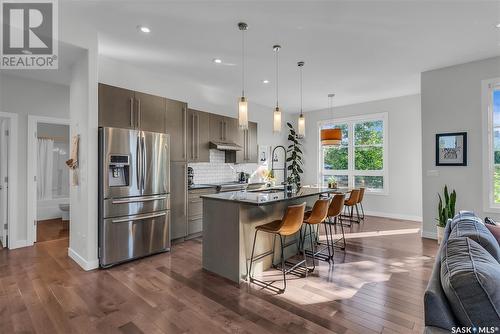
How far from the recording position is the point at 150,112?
3.96 meters

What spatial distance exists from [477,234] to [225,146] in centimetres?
430

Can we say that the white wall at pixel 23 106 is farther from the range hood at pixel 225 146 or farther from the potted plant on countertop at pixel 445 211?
the potted plant on countertop at pixel 445 211

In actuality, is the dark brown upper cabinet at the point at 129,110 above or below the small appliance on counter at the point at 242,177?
above

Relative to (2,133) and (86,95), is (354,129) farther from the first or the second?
(2,133)

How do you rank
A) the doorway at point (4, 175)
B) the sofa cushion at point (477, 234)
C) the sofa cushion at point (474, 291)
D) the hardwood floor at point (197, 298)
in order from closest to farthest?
1. the sofa cushion at point (474, 291)
2. the sofa cushion at point (477, 234)
3. the hardwood floor at point (197, 298)
4. the doorway at point (4, 175)

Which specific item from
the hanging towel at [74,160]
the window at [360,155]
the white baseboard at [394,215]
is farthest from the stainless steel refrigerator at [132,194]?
the white baseboard at [394,215]

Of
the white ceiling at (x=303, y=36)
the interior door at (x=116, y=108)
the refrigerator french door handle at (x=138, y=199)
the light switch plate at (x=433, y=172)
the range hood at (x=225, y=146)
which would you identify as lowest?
the refrigerator french door handle at (x=138, y=199)

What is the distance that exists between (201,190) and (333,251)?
2445 millimetres

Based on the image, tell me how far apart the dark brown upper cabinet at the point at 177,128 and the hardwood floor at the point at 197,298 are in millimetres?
1658

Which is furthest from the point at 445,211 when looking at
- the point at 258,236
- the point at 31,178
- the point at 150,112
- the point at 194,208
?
the point at 31,178

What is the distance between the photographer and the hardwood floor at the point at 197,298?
208 cm

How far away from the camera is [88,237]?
316 cm

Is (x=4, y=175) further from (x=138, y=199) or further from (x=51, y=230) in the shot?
(x=138, y=199)

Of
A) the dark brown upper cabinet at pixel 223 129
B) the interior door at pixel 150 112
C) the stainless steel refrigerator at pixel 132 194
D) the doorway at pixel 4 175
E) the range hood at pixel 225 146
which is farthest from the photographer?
the dark brown upper cabinet at pixel 223 129
